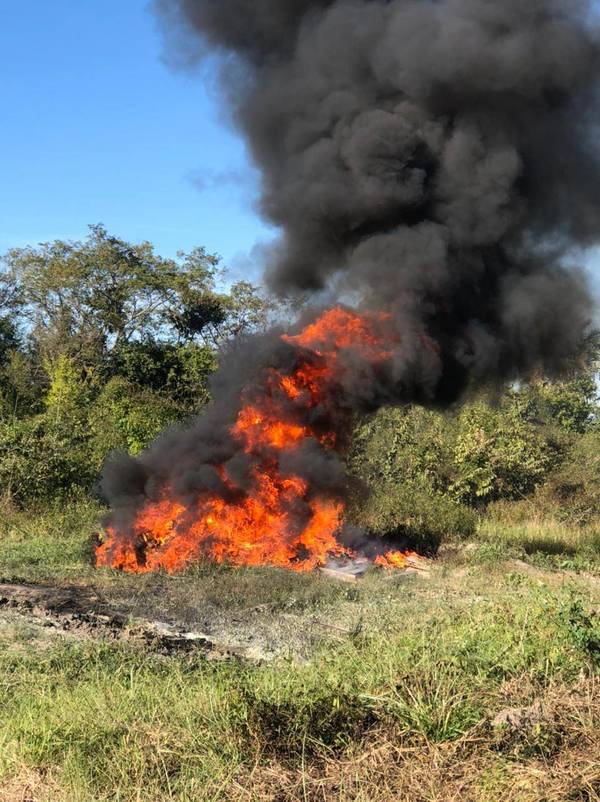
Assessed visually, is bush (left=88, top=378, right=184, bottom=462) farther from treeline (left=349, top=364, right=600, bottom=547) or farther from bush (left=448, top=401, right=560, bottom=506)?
bush (left=448, top=401, right=560, bottom=506)

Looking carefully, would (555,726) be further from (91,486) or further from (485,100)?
(91,486)

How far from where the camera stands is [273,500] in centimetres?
1311

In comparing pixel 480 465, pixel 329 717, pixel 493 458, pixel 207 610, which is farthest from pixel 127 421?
pixel 329 717

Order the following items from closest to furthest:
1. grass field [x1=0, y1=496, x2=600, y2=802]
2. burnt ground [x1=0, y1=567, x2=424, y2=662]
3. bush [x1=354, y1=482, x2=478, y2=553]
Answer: grass field [x1=0, y1=496, x2=600, y2=802] < burnt ground [x1=0, y1=567, x2=424, y2=662] < bush [x1=354, y1=482, x2=478, y2=553]

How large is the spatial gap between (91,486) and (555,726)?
1561 cm

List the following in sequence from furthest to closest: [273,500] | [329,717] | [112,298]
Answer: [112,298], [273,500], [329,717]

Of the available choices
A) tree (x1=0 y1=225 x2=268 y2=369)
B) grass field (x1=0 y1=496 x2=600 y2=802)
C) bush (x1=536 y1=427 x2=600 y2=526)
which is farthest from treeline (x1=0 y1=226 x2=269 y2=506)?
grass field (x1=0 y1=496 x2=600 y2=802)

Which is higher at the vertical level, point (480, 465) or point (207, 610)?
point (480, 465)

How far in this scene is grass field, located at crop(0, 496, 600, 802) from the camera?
420 cm

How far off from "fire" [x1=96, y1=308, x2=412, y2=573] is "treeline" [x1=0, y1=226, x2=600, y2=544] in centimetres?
156

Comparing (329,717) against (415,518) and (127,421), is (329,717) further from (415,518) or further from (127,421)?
(127,421)

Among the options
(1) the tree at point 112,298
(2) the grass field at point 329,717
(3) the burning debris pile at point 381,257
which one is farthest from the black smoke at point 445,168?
(1) the tree at point 112,298

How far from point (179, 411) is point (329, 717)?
58.9 feet

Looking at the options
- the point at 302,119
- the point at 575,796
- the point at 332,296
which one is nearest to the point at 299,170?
the point at 302,119
